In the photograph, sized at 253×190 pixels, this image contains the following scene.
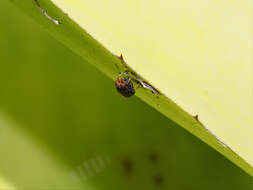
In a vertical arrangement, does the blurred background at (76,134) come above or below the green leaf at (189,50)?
above

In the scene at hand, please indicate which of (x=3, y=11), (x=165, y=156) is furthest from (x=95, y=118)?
(x=3, y=11)

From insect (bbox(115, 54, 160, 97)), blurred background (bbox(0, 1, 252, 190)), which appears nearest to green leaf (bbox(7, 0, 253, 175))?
insect (bbox(115, 54, 160, 97))

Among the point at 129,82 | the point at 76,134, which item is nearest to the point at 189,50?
the point at 129,82

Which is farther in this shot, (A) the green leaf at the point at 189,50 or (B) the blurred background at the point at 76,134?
(B) the blurred background at the point at 76,134

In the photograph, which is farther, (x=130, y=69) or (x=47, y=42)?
(x=47, y=42)

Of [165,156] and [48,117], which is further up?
[48,117]

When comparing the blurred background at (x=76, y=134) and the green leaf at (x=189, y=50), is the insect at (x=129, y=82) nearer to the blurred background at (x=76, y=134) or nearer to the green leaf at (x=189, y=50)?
the green leaf at (x=189, y=50)

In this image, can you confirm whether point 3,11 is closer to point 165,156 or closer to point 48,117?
point 48,117

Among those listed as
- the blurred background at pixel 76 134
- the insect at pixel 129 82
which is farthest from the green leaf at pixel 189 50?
the blurred background at pixel 76 134
